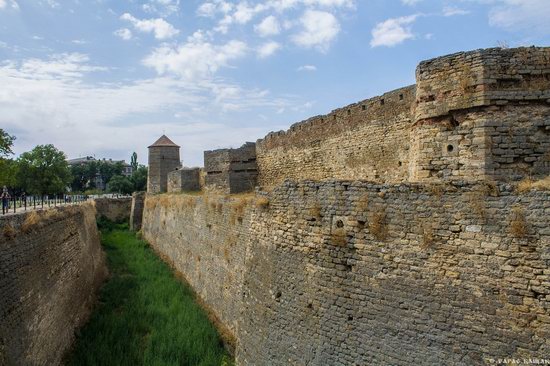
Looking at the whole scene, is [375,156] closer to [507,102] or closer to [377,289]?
[507,102]

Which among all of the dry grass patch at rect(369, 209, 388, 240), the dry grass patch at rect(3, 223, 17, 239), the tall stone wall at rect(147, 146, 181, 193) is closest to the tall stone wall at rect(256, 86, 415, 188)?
the dry grass patch at rect(369, 209, 388, 240)

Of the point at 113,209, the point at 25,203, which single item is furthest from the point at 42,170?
the point at 25,203

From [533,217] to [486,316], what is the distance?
1262 mm

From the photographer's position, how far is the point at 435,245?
580cm

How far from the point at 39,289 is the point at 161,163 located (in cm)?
2451

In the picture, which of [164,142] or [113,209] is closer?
[164,142]

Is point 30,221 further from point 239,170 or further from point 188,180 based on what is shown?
point 188,180

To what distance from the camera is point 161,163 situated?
34094 millimetres

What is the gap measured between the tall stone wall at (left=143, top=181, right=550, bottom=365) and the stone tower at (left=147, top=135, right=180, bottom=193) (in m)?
25.8

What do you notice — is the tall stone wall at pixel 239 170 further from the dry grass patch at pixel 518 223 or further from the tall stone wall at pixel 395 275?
the dry grass patch at pixel 518 223

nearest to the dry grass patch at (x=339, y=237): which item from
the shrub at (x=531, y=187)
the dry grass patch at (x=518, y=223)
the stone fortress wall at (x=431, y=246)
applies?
the stone fortress wall at (x=431, y=246)

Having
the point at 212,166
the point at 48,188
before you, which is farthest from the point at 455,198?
the point at 48,188

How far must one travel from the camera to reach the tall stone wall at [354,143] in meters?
11.6

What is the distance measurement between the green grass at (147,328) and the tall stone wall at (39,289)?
0.65 m
